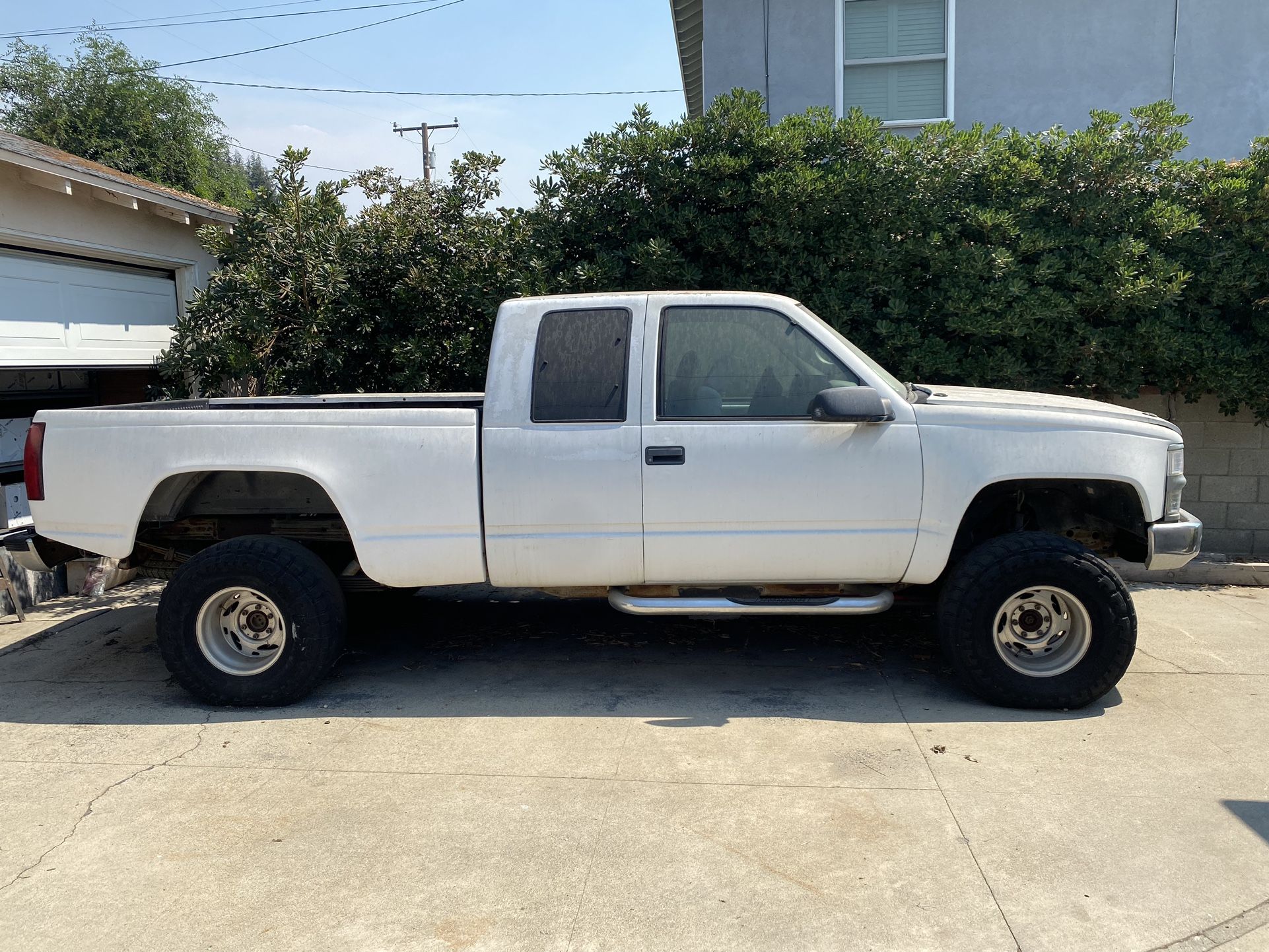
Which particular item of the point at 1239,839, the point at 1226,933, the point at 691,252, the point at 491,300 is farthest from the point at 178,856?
the point at 691,252

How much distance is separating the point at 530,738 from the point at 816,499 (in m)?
1.85

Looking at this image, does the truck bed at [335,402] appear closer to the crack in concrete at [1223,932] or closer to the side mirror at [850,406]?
the side mirror at [850,406]

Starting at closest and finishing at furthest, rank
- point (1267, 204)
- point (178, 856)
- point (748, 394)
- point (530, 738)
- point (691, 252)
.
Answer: point (178, 856) < point (530, 738) < point (748, 394) < point (1267, 204) < point (691, 252)

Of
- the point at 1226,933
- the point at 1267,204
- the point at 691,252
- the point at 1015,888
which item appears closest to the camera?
the point at 1226,933

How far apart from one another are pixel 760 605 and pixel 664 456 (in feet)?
3.07

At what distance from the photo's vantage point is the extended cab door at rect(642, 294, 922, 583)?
5035 mm

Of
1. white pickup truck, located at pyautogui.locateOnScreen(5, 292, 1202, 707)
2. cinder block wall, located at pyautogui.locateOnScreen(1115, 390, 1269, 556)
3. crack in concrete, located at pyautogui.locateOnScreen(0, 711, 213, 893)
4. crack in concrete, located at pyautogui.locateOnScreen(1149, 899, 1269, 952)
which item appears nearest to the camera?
crack in concrete, located at pyautogui.locateOnScreen(1149, 899, 1269, 952)

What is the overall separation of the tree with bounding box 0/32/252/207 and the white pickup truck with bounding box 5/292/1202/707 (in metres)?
15.2

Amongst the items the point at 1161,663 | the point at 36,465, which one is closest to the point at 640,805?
A: the point at 1161,663

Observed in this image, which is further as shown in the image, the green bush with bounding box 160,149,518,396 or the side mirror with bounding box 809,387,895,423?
the green bush with bounding box 160,149,518,396

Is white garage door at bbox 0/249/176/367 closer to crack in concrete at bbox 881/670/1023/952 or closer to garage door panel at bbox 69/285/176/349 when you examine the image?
garage door panel at bbox 69/285/176/349

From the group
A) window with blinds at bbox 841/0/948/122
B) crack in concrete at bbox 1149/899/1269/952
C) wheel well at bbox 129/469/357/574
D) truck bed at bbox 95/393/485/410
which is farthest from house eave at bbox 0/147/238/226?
crack in concrete at bbox 1149/899/1269/952

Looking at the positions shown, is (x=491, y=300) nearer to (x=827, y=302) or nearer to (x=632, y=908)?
(x=827, y=302)

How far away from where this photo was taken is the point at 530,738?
480cm
